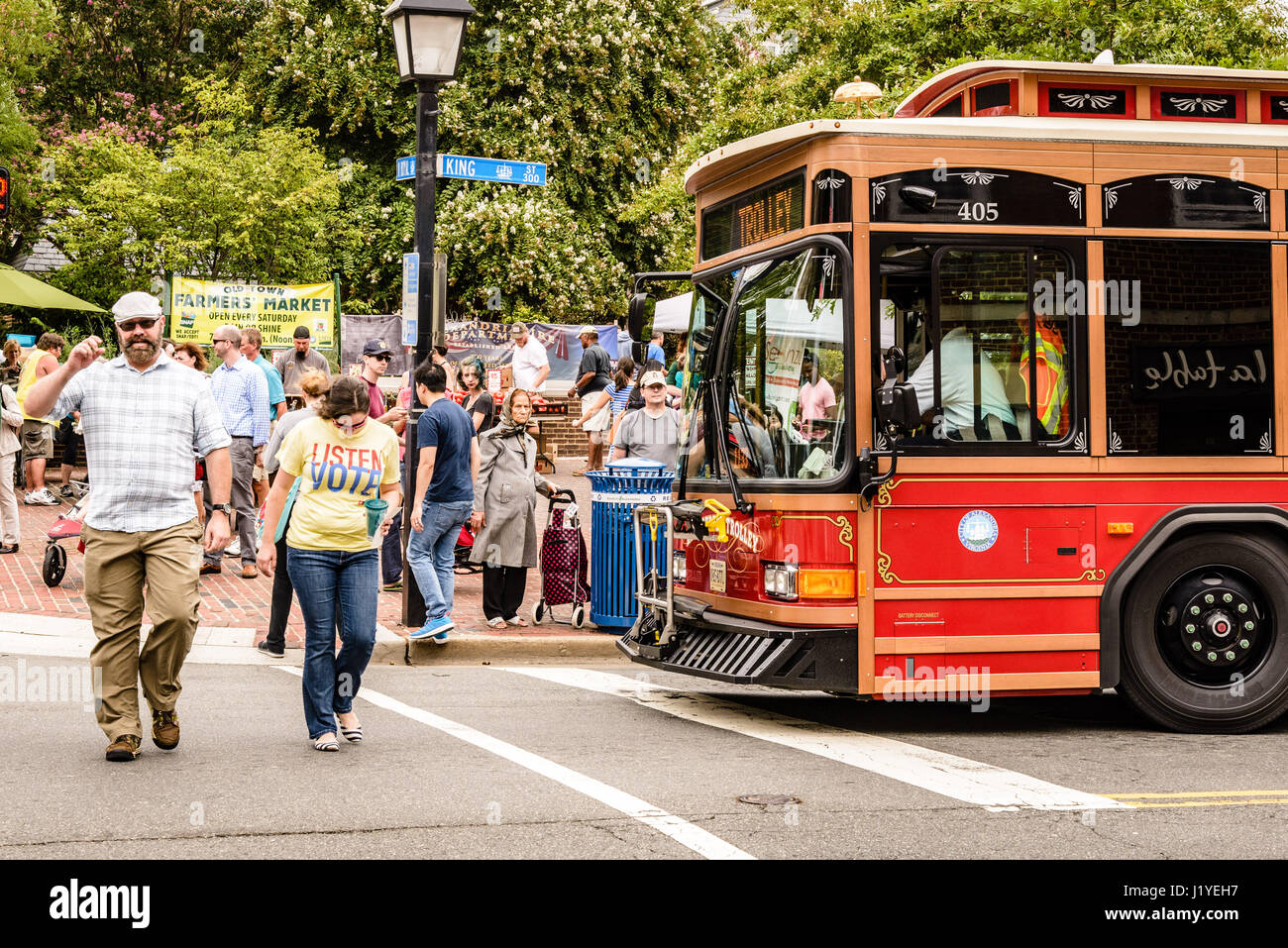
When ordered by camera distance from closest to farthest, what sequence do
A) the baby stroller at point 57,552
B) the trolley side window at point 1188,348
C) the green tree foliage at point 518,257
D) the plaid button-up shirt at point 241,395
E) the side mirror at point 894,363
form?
1. the side mirror at point 894,363
2. the trolley side window at point 1188,348
3. the baby stroller at point 57,552
4. the plaid button-up shirt at point 241,395
5. the green tree foliage at point 518,257

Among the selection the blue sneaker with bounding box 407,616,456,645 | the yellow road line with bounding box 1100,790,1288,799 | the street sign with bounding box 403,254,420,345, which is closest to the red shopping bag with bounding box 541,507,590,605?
the blue sneaker with bounding box 407,616,456,645

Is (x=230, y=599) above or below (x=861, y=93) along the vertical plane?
below

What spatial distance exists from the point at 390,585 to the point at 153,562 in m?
5.94

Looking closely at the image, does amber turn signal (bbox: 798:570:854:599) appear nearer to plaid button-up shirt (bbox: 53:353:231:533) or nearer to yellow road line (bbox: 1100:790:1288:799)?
yellow road line (bbox: 1100:790:1288:799)

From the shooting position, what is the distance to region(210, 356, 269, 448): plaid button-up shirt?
1304 centimetres

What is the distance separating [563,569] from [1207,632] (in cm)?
515

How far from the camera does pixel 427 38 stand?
36.9 feet

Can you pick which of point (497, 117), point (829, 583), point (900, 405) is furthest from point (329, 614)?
point (497, 117)

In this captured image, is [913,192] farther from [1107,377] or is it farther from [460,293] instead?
[460,293]

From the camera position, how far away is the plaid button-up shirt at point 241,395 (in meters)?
13.0

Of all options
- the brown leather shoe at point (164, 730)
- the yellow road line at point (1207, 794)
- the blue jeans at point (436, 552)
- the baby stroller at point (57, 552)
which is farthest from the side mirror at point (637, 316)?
the baby stroller at point (57, 552)

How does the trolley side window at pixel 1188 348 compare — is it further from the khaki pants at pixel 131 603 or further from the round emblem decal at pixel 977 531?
the khaki pants at pixel 131 603

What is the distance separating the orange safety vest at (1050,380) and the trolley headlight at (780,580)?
5.03 ft

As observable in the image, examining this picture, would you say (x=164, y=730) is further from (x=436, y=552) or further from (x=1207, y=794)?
(x=1207, y=794)
